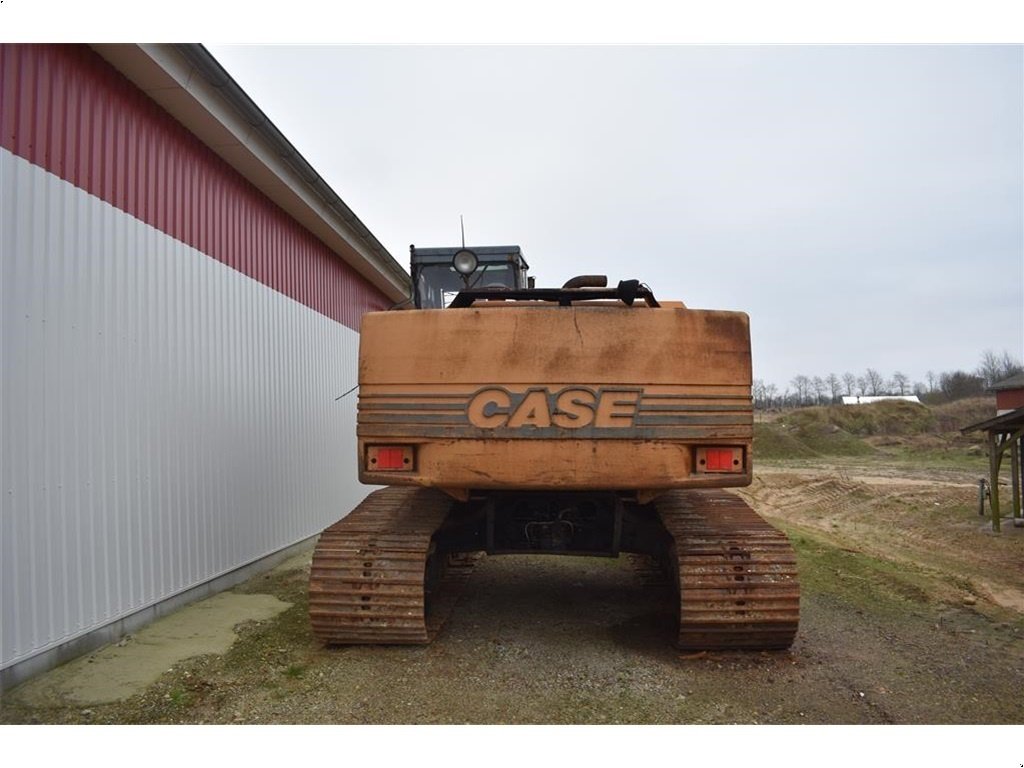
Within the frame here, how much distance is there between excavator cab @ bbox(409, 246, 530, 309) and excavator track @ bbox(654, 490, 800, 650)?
336cm

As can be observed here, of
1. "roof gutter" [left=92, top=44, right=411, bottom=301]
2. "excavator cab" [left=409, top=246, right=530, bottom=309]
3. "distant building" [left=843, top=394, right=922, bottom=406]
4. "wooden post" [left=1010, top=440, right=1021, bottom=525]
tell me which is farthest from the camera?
"distant building" [left=843, top=394, right=922, bottom=406]

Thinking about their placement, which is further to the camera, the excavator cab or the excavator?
the excavator cab

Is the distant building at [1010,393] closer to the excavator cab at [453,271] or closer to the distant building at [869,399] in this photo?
the distant building at [869,399]

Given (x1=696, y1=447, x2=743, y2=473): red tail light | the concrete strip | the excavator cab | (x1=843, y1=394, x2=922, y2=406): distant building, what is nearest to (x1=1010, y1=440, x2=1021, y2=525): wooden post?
the excavator cab

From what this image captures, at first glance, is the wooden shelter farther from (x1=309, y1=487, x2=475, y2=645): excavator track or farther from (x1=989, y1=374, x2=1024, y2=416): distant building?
(x1=989, y1=374, x2=1024, y2=416): distant building

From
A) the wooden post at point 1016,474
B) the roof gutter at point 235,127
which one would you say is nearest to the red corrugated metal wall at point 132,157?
the roof gutter at point 235,127

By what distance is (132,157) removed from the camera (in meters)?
5.80

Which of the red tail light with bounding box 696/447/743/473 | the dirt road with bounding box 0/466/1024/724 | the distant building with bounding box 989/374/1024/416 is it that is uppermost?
the distant building with bounding box 989/374/1024/416

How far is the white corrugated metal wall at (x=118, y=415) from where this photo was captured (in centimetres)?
451

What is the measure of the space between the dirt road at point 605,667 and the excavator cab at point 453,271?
3.05m

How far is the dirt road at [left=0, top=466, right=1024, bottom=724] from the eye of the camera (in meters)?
3.99

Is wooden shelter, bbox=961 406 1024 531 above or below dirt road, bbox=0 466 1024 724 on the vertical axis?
above

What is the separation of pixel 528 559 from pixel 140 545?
443 cm

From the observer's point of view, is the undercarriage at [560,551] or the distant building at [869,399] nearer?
the undercarriage at [560,551]
